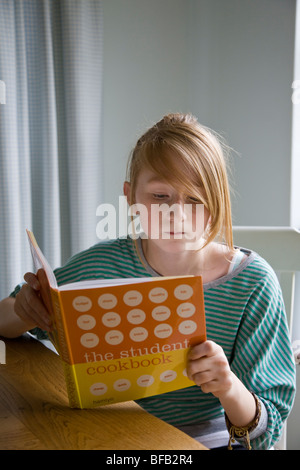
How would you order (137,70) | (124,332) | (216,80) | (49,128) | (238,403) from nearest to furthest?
(124,332) → (238,403) → (49,128) → (216,80) → (137,70)

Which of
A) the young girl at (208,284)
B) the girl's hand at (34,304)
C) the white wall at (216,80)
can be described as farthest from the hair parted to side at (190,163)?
the white wall at (216,80)

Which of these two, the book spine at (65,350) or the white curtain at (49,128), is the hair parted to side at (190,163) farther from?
the white curtain at (49,128)

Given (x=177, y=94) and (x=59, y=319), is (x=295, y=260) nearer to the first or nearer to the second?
(x=59, y=319)

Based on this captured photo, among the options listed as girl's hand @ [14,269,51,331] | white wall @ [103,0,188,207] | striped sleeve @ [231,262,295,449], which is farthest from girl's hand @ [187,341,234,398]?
white wall @ [103,0,188,207]

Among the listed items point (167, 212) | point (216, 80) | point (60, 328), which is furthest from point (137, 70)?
point (60, 328)

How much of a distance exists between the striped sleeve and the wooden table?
0.86 feet

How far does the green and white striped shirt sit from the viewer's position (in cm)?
96

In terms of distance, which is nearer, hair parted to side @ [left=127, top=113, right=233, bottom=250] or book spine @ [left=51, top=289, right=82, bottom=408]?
book spine @ [left=51, top=289, right=82, bottom=408]

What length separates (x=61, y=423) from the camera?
75 cm

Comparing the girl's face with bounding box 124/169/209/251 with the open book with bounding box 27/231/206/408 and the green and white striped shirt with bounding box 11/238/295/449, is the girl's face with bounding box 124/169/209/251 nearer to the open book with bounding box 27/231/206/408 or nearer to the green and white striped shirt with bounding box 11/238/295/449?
the green and white striped shirt with bounding box 11/238/295/449

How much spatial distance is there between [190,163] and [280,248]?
37 centimetres

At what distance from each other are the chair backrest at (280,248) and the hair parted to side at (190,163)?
7.5 inches

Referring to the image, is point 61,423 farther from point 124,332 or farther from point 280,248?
point 280,248
